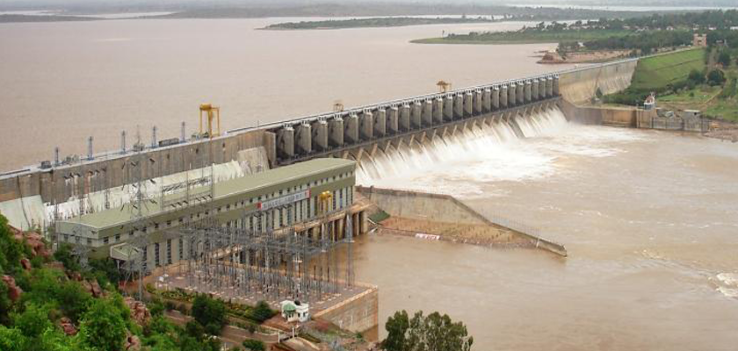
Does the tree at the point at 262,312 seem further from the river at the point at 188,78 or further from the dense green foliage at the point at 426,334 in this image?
the river at the point at 188,78

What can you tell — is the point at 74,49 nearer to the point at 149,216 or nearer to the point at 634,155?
the point at 634,155

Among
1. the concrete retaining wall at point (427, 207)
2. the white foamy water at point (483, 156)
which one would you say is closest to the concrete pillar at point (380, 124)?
the white foamy water at point (483, 156)

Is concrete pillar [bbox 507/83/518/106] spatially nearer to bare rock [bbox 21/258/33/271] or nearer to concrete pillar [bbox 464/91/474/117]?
concrete pillar [bbox 464/91/474/117]

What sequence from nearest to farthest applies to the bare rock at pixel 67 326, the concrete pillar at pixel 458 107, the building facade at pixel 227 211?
1. the bare rock at pixel 67 326
2. the building facade at pixel 227 211
3. the concrete pillar at pixel 458 107

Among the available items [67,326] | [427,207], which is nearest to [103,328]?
[67,326]

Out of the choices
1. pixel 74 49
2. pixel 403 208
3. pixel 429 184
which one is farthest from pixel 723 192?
pixel 74 49

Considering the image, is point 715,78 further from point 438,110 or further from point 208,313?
point 208,313

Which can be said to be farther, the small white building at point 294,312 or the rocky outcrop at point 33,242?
the small white building at point 294,312
